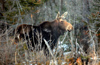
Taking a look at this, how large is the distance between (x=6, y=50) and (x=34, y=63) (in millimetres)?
1013

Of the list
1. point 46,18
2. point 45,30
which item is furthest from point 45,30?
point 46,18

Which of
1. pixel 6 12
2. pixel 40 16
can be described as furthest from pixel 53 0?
pixel 6 12

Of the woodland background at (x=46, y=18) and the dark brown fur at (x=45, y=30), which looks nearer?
the woodland background at (x=46, y=18)

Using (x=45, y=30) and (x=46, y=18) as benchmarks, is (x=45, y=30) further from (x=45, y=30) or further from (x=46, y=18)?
(x=46, y=18)

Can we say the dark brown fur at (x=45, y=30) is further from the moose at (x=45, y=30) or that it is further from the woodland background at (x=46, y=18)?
the woodland background at (x=46, y=18)

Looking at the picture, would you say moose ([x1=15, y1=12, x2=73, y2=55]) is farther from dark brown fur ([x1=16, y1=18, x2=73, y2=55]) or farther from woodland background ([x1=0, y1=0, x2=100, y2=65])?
woodland background ([x1=0, y1=0, x2=100, y2=65])

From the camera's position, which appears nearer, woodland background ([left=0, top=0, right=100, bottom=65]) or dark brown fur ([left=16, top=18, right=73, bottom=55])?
woodland background ([left=0, top=0, right=100, bottom=65])

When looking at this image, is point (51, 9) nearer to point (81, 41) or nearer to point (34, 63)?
point (81, 41)

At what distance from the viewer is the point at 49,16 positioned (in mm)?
12898

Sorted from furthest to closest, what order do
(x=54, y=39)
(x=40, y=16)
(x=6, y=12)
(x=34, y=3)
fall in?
(x=40, y=16)
(x=34, y=3)
(x=6, y=12)
(x=54, y=39)

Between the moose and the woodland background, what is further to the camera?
the moose

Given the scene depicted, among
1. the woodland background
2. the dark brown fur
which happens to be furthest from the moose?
the woodland background

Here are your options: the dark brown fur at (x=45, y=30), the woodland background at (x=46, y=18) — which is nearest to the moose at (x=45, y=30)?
the dark brown fur at (x=45, y=30)

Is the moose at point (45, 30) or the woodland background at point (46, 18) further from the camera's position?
the moose at point (45, 30)
